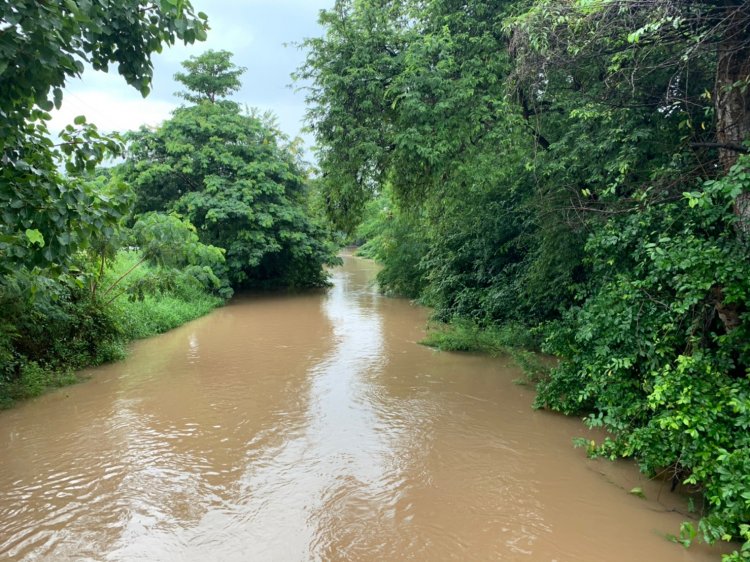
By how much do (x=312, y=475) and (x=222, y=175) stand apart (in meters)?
15.4

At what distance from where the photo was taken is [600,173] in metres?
6.93

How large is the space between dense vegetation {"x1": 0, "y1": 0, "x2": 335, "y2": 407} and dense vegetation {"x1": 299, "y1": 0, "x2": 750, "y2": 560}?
403 centimetres

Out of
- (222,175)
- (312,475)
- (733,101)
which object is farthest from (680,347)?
(222,175)

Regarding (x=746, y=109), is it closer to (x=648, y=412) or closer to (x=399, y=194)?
(x=648, y=412)

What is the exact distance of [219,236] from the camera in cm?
1886

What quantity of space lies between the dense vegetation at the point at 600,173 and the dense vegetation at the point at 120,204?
4.03 metres

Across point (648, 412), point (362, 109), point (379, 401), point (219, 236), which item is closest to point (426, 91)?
point (362, 109)

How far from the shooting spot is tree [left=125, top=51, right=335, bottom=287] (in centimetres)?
1778

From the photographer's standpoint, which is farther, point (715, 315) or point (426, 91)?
point (426, 91)

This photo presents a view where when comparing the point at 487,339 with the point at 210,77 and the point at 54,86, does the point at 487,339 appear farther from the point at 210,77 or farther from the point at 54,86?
the point at 210,77

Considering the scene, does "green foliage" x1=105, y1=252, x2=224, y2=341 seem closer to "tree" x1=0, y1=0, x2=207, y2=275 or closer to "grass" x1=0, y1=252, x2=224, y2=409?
"grass" x1=0, y1=252, x2=224, y2=409

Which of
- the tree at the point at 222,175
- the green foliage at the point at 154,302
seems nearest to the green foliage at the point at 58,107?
the green foliage at the point at 154,302

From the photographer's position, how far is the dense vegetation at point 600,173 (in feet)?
14.3

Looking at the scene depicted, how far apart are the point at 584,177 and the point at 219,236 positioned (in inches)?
571
